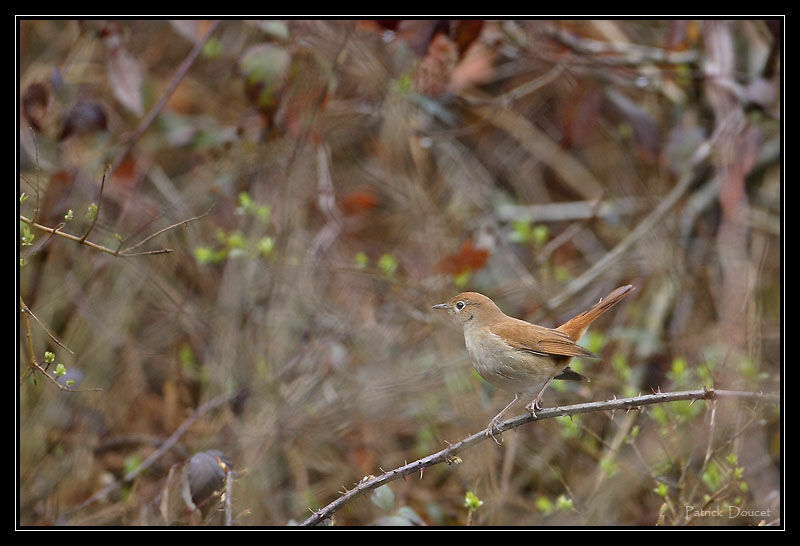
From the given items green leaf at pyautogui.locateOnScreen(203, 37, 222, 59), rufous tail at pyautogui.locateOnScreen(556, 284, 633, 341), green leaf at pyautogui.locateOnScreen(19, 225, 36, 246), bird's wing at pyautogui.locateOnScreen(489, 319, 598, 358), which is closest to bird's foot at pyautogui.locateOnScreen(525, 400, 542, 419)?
bird's wing at pyautogui.locateOnScreen(489, 319, 598, 358)

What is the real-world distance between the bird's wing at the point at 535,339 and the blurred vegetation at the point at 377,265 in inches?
33.0

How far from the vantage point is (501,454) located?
4605 mm

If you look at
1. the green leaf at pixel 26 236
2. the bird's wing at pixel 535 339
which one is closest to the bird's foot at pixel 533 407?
the bird's wing at pixel 535 339

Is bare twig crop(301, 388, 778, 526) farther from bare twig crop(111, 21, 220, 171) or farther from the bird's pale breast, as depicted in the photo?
bare twig crop(111, 21, 220, 171)

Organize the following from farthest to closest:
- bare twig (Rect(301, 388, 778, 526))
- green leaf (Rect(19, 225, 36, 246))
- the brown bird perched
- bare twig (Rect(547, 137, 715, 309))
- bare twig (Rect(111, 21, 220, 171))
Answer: bare twig (Rect(547, 137, 715, 309)) → bare twig (Rect(111, 21, 220, 171)) → the brown bird perched → green leaf (Rect(19, 225, 36, 246)) → bare twig (Rect(301, 388, 778, 526))

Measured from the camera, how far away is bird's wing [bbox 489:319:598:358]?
2752 mm

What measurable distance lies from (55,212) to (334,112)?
1.88m

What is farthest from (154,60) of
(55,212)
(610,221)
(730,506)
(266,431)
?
(730,506)

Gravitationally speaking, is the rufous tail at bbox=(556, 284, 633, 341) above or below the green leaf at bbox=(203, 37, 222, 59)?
below

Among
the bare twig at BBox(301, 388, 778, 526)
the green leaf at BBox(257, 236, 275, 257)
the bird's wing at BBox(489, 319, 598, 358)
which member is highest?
the green leaf at BBox(257, 236, 275, 257)

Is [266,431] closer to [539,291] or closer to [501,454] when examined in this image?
[501,454]

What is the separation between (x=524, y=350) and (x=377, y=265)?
5.99 ft

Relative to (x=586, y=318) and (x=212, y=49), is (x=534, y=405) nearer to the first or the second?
(x=586, y=318)

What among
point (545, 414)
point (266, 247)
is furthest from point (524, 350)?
point (266, 247)
